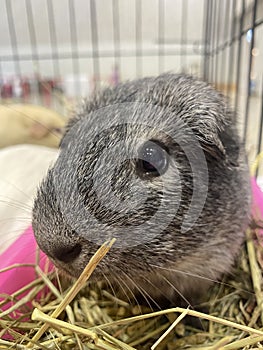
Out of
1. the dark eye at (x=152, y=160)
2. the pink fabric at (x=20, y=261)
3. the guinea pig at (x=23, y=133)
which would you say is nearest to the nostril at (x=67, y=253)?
the dark eye at (x=152, y=160)

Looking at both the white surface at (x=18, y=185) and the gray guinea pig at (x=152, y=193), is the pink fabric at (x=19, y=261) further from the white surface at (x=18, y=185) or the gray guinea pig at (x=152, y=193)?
the gray guinea pig at (x=152, y=193)

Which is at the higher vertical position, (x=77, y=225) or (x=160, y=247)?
(x=77, y=225)

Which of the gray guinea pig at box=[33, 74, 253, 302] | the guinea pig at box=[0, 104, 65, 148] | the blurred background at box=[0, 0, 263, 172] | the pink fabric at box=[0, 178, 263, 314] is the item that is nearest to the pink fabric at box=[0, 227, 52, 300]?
the pink fabric at box=[0, 178, 263, 314]

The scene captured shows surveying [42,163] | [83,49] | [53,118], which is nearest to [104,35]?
[83,49]

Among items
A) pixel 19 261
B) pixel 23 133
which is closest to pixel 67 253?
pixel 19 261

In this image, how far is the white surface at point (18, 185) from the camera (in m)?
1.24

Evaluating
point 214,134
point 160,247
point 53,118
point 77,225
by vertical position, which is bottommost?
point 53,118

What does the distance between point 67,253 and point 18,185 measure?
84 cm

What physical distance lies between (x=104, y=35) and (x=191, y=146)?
373 centimetres

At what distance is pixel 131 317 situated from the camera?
3.03 ft

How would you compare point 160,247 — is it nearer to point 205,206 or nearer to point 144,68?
point 205,206

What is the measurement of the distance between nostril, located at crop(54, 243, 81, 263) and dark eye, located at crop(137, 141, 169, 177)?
0.23m

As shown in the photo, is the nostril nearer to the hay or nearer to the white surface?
the hay

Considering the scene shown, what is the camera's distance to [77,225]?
77cm
